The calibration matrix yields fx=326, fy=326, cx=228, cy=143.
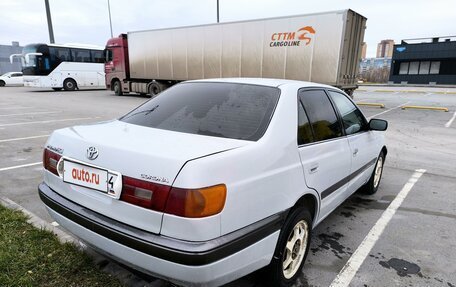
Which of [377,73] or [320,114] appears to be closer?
[320,114]

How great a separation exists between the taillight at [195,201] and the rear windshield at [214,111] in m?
0.53

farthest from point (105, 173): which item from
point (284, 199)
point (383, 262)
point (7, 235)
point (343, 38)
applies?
point (343, 38)

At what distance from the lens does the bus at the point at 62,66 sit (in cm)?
2344

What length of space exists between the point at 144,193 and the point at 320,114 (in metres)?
1.75

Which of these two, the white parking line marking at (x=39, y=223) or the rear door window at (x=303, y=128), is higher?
the rear door window at (x=303, y=128)

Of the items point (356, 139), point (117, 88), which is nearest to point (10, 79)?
point (117, 88)

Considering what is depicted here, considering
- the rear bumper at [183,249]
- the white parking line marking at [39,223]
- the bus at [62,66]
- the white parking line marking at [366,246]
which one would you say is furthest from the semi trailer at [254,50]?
the rear bumper at [183,249]

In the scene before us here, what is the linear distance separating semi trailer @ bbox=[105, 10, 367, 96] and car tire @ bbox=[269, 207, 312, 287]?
10.6m

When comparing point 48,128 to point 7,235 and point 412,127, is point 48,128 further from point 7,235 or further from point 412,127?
point 412,127

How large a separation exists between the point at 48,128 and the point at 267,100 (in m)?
8.26

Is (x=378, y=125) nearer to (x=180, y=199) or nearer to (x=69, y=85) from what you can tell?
(x=180, y=199)

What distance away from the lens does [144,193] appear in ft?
5.93

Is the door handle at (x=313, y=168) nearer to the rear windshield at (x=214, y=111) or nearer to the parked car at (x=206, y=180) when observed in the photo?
the parked car at (x=206, y=180)

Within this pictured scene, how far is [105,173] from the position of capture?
1968 millimetres
